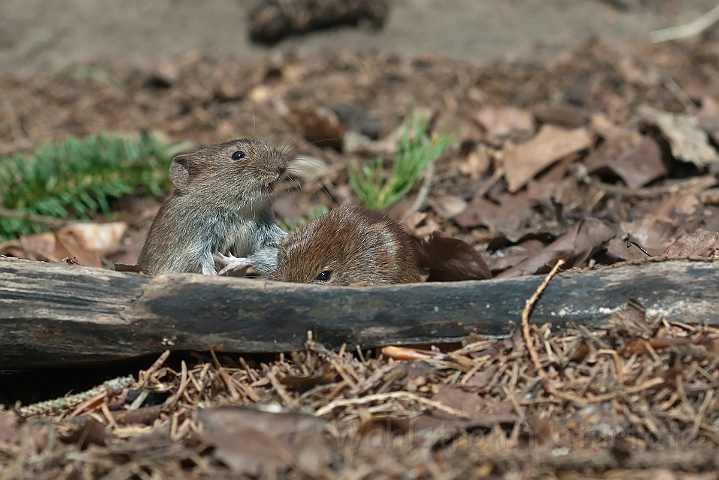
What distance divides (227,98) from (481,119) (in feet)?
9.96

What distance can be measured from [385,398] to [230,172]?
202 centimetres

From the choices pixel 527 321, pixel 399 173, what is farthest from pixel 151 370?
pixel 399 173

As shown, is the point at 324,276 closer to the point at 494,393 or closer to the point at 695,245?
the point at 494,393

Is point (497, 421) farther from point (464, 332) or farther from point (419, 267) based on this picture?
point (419, 267)

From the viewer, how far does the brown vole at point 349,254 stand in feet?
12.7

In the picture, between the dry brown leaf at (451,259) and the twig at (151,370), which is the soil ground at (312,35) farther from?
the twig at (151,370)

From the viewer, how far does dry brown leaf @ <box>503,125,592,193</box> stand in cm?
580

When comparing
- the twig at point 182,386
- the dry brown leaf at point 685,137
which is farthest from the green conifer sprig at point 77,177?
the dry brown leaf at point 685,137

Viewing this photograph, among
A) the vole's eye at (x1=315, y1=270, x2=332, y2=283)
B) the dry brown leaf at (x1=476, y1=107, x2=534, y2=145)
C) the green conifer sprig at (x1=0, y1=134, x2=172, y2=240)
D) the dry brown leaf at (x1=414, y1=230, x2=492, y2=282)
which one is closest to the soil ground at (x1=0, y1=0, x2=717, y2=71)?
the dry brown leaf at (x1=476, y1=107, x2=534, y2=145)

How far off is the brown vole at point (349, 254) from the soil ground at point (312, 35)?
5.65m

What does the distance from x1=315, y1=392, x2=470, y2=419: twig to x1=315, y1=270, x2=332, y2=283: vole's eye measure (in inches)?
38.4

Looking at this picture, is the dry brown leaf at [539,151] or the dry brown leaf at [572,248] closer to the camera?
the dry brown leaf at [572,248]

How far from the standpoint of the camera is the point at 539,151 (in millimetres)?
6062

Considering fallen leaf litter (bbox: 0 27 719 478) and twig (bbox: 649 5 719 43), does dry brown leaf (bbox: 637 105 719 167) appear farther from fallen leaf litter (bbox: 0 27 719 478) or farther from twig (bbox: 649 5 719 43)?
twig (bbox: 649 5 719 43)
